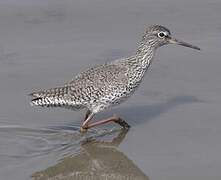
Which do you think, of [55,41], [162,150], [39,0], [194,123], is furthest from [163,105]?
[39,0]

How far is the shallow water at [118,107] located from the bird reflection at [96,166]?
1 centimetres

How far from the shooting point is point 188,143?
8.95 metres

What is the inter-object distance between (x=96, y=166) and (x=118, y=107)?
193cm

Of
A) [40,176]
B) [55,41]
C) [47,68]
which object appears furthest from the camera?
[55,41]

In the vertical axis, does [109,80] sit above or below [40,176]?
above

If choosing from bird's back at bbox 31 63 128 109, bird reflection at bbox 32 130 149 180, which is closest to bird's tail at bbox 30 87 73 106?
bird's back at bbox 31 63 128 109

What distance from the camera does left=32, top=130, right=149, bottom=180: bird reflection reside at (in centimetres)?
828

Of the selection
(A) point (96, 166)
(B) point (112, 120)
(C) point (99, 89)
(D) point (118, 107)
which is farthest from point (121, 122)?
(A) point (96, 166)

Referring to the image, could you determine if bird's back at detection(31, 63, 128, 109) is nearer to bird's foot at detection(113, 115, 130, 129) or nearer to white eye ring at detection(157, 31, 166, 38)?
bird's foot at detection(113, 115, 130, 129)

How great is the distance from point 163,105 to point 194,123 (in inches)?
30.4

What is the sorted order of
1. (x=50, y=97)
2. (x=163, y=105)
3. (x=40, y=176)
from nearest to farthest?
(x=40, y=176) → (x=50, y=97) → (x=163, y=105)

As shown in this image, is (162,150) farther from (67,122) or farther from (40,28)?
(40,28)

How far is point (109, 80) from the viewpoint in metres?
9.47

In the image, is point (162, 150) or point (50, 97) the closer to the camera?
point (162, 150)
